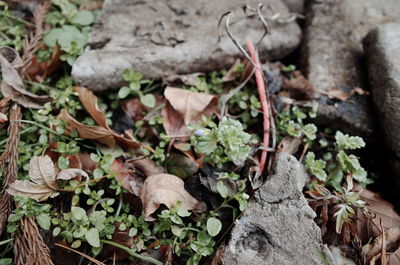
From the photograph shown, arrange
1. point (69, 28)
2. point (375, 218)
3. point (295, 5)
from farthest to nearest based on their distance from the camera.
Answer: point (295, 5)
point (69, 28)
point (375, 218)

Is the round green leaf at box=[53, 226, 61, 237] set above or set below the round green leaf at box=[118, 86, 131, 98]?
below

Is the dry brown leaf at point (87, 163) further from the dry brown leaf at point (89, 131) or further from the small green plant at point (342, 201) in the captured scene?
the small green plant at point (342, 201)

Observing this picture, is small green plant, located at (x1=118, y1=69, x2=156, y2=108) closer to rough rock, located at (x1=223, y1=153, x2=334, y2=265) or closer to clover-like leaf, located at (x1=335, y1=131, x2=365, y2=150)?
rough rock, located at (x1=223, y1=153, x2=334, y2=265)

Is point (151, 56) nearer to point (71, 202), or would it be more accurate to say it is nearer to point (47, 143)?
point (47, 143)

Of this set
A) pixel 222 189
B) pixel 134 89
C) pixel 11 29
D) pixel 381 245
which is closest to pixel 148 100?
pixel 134 89

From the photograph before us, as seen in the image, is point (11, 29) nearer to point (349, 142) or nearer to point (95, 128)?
point (95, 128)

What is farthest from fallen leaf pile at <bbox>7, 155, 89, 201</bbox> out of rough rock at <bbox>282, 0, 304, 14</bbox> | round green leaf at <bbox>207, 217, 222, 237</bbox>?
rough rock at <bbox>282, 0, 304, 14</bbox>

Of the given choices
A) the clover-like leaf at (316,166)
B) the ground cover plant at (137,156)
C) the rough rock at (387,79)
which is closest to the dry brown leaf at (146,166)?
the ground cover plant at (137,156)
